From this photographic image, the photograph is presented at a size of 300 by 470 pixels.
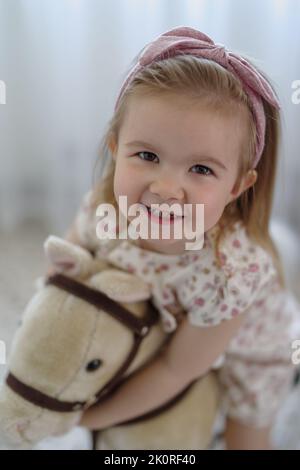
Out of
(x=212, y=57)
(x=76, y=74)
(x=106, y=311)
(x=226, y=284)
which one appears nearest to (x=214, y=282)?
(x=226, y=284)

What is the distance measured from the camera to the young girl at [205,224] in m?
0.46

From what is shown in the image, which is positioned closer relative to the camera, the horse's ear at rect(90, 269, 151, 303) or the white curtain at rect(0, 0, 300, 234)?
the horse's ear at rect(90, 269, 151, 303)

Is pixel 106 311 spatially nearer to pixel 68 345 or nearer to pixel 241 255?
pixel 68 345

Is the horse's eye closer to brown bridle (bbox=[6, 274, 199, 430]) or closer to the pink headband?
brown bridle (bbox=[6, 274, 199, 430])

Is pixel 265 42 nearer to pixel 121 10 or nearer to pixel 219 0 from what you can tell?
pixel 219 0

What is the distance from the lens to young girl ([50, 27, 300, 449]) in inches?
18.2

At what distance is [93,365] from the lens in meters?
0.55

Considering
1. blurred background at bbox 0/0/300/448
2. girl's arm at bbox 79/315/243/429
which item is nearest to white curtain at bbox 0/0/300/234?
blurred background at bbox 0/0/300/448

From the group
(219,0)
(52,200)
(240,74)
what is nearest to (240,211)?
(240,74)

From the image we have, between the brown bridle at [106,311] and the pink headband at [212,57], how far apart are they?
20 cm

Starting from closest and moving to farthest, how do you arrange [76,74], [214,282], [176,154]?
[176,154] → [214,282] → [76,74]

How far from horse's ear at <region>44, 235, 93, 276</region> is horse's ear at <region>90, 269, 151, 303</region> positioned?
22 millimetres

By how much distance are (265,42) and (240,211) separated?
0.29 m

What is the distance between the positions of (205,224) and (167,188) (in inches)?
2.5
